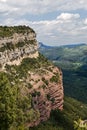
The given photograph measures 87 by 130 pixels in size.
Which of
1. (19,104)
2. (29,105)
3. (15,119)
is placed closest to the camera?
(15,119)

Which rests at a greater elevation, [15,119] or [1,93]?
[1,93]

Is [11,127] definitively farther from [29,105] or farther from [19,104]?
[29,105]

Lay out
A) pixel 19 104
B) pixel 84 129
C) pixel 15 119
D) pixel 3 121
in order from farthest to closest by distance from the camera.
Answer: pixel 19 104
pixel 15 119
pixel 3 121
pixel 84 129

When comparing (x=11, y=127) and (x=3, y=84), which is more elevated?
(x=3, y=84)

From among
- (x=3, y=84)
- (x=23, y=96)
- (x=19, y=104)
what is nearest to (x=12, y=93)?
(x=3, y=84)

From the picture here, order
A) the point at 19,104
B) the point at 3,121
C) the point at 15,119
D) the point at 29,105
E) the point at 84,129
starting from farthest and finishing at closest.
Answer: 1. the point at 29,105
2. the point at 19,104
3. the point at 15,119
4. the point at 3,121
5. the point at 84,129

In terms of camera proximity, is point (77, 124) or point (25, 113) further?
point (25, 113)

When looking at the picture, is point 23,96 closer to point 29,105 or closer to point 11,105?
point 29,105


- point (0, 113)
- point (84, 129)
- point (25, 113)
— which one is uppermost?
point (84, 129)

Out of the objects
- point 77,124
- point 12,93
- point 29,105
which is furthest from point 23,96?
point 77,124
